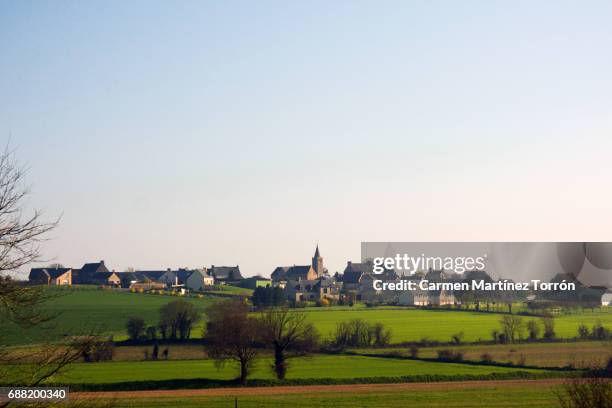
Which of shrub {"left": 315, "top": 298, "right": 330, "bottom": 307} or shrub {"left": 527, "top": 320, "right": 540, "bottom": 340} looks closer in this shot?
shrub {"left": 527, "top": 320, "right": 540, "bottom": 340}

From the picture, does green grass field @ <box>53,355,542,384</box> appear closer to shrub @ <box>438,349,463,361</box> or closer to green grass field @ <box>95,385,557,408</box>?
shrub @ <box>438,349,463,361</box>

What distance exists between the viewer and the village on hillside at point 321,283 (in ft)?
367

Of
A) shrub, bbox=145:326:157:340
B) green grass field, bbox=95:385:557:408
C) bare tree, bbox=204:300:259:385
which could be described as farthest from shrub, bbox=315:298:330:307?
green grass field, bbox=95:385:557:408

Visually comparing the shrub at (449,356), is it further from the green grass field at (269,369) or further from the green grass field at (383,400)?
the green grass field at (383,400)

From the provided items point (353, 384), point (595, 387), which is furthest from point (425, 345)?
point (595, 387)

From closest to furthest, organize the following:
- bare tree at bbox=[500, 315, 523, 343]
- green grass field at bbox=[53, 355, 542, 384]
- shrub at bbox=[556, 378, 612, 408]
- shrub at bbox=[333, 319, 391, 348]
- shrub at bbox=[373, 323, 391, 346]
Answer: shrub at bbox=[556, 378, 612, 408], green grass field at bbox=[53, 355, 542, 384], shrub at bbox=[333, 319, 391, 348], shrub at bbox=[373, 323, 391, 346], bare tree at bbox=[500, 315, 523, 343]

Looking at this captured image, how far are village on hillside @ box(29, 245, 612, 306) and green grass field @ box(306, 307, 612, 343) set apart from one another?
31.6 ft

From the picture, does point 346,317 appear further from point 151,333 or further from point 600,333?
point 600,333

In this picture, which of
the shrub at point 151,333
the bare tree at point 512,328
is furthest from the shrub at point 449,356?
the shrub at point 151,333

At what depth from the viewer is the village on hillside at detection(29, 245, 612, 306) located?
11188 centimetres

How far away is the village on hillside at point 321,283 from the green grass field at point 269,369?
27588 mm

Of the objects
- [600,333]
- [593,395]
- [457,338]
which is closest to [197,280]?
[457,338]

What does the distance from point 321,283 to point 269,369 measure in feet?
323

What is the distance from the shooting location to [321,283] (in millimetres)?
151125
